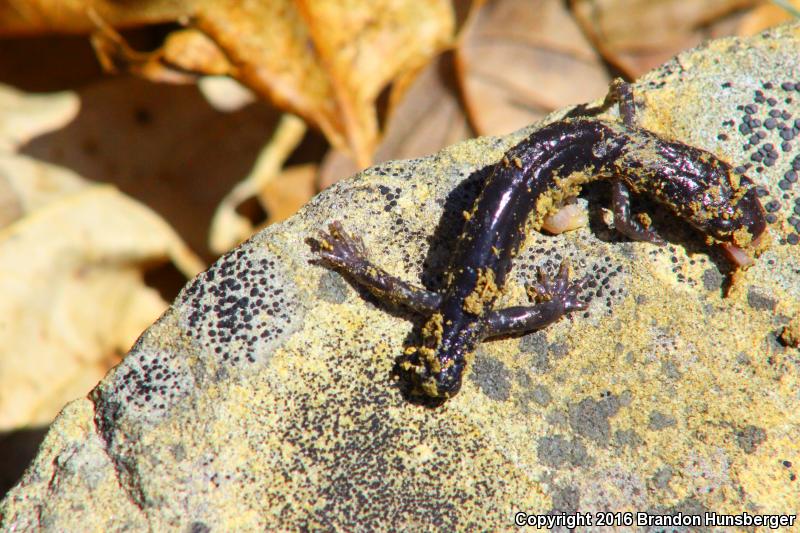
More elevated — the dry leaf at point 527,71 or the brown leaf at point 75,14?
the dry leaf at point 527,71

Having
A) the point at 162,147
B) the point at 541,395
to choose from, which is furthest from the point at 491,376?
the point at 162,147

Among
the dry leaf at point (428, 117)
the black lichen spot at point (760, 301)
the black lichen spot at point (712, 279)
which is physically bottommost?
the black lichen spot at point (760, 301)

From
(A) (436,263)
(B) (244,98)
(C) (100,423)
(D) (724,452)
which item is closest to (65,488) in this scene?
(C) (100,423)

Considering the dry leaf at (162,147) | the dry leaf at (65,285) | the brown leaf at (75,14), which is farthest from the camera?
the dry leaf at (162,147)

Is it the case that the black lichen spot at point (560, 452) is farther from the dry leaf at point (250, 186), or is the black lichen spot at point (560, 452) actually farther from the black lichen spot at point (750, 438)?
the dry leaf at point (250, 186)

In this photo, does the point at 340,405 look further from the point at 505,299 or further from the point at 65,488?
the point at 65,488

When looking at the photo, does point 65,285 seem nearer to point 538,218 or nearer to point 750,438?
point 538,218

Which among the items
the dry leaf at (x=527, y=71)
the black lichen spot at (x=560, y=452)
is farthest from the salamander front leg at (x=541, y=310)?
the dry leaf at (x=527, y=71)
